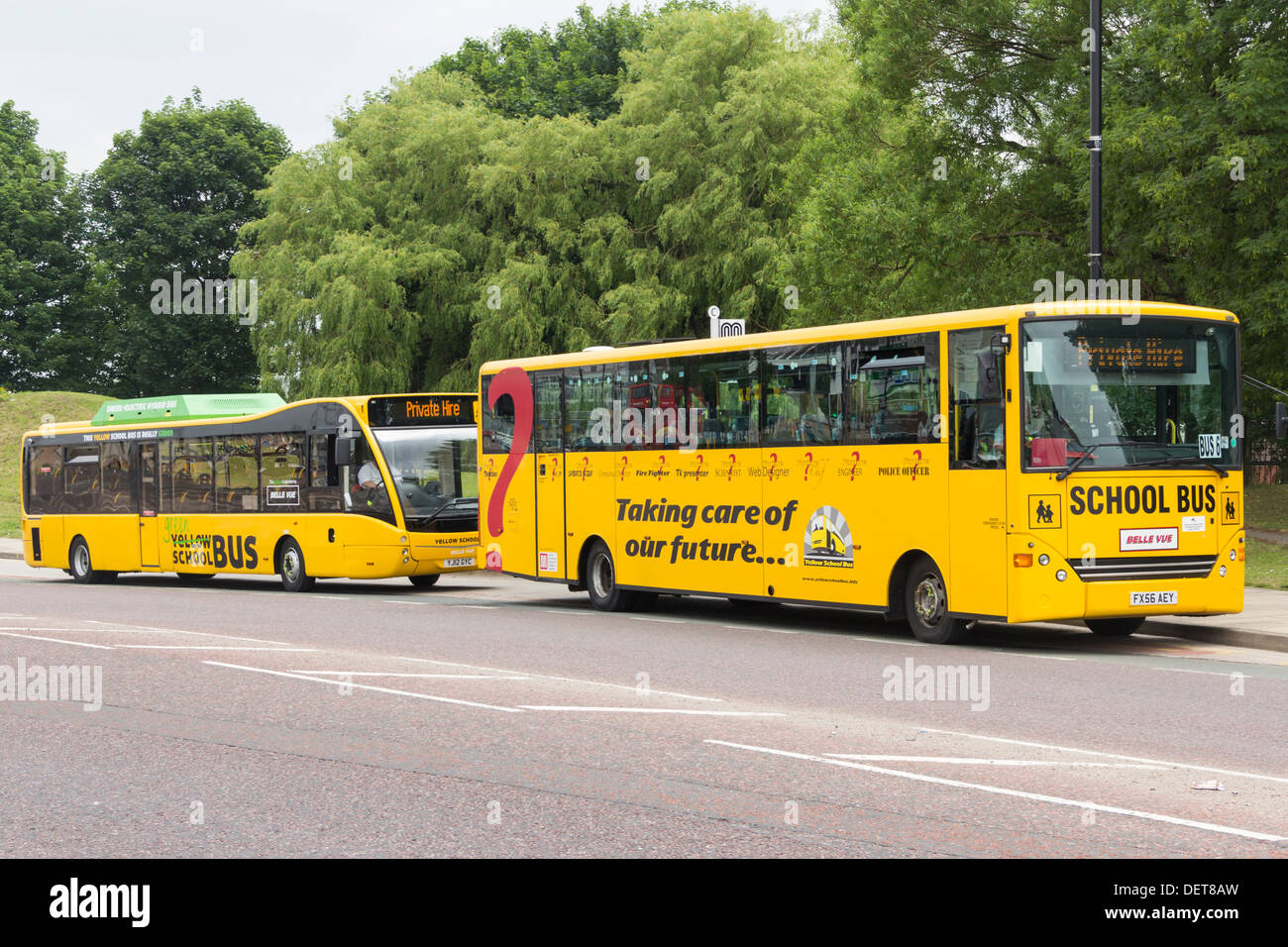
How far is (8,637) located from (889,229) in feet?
61.1

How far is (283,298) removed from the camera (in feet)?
145

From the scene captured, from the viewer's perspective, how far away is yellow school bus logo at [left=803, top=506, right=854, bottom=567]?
1608cm

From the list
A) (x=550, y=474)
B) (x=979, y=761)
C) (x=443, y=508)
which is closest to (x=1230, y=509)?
(x=979, y=761)

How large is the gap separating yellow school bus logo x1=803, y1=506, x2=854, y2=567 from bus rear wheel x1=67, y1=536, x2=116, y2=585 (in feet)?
56.0

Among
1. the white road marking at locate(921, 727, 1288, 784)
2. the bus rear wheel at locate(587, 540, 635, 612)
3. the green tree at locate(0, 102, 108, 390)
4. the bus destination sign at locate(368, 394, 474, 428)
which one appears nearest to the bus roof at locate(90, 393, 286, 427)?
the bus destination sign at locate(368, 394, 474, 428)

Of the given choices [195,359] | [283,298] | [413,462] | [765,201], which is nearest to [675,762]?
[413,462]

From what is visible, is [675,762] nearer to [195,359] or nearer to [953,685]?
[953,685]

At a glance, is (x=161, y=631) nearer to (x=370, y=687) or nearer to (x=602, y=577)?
(x=602, y=577)

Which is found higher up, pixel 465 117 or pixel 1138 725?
pixel 465 117

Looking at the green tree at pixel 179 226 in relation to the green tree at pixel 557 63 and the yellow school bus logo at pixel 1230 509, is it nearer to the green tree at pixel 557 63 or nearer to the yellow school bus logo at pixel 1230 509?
the green tree at pixel 557 63

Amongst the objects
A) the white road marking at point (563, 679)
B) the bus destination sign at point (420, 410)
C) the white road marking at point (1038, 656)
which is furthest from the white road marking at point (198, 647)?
the bus destination sign at point (420, 410)

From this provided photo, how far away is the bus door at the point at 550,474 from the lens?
66.3 feet

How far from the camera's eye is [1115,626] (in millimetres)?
16281

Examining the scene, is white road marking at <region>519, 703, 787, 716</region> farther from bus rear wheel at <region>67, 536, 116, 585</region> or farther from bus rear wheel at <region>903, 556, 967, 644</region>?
bus rear wheel at <region>67, 536, 116, 585</region>
